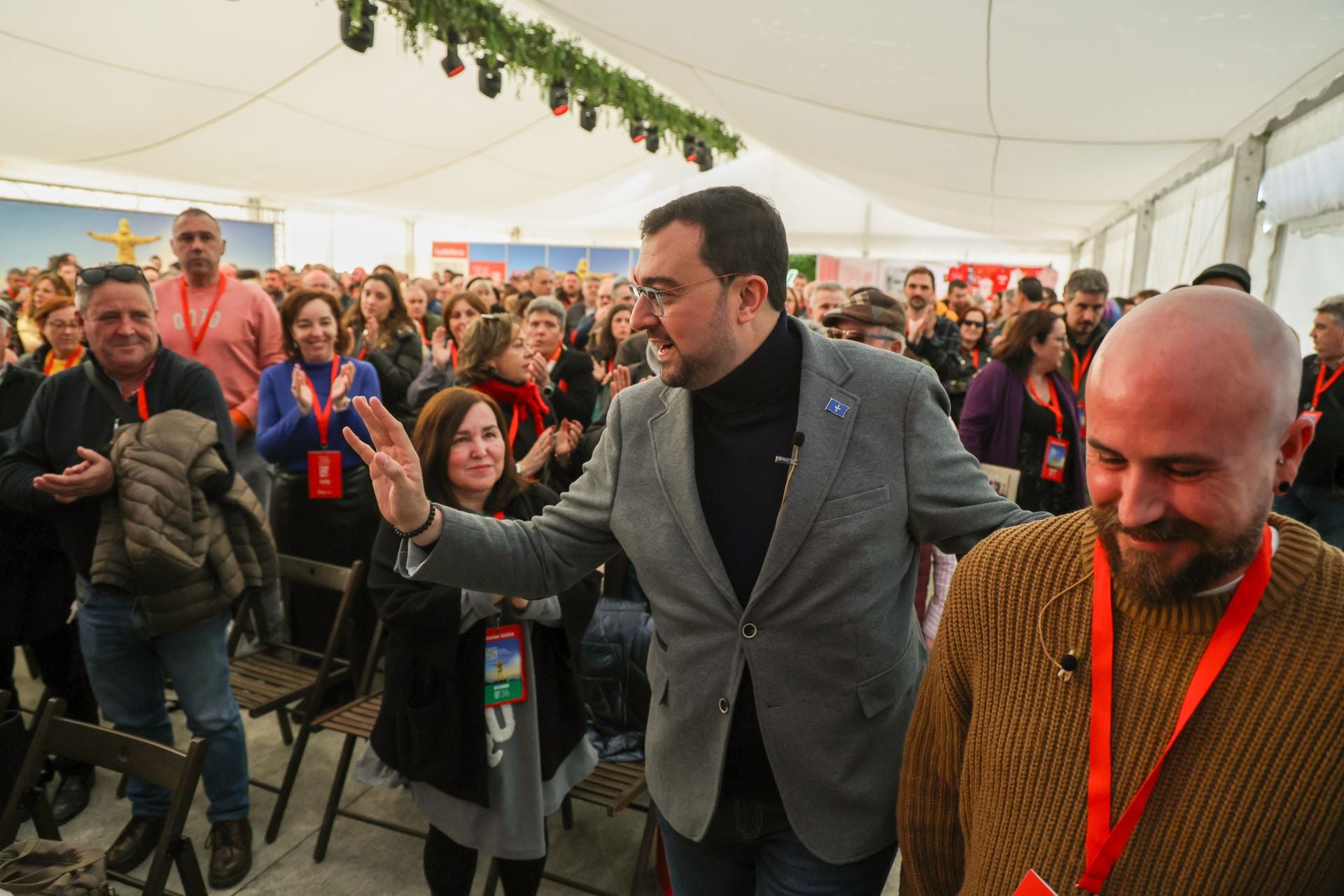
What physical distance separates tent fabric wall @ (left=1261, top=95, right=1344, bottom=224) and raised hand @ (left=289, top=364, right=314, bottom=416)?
508cm

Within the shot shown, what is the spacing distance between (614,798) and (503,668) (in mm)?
652

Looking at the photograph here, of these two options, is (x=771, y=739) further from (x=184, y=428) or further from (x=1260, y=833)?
(x=184, y=428)

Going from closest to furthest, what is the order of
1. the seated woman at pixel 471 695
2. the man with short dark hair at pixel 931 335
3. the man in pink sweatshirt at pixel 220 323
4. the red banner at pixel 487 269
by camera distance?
the seated woman at pixel 471 695, the man in pink sweatshirt at pixel 220 323, the man with short dark hair at pixel 931 335, the red banner at pixel 487 269

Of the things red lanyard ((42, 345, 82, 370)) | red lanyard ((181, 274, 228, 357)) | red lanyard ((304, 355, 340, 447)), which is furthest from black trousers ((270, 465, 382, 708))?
red lanyard ((42, 345, 82, 370))

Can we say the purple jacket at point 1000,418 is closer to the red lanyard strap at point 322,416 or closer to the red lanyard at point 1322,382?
the red lanyard at point 1322,382

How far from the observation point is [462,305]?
5215 mm

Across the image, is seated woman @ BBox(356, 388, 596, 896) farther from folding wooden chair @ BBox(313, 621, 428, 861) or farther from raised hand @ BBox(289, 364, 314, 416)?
raised hand @ BBox(289, 364, 314, 416)

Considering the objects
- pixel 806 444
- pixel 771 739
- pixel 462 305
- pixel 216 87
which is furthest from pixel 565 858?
pixel 216 87

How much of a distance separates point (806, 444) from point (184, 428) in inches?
84.3

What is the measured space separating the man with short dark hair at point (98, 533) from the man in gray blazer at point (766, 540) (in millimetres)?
1699

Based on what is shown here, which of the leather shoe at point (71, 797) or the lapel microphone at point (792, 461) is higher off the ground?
the lapel microphone at point (792, 461)

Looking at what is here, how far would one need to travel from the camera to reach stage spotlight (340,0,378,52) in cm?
678

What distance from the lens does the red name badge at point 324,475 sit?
378 centimetres

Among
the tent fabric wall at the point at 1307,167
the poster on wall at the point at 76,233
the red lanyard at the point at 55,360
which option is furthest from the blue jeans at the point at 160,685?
the poster on wall at the point at 76,233
